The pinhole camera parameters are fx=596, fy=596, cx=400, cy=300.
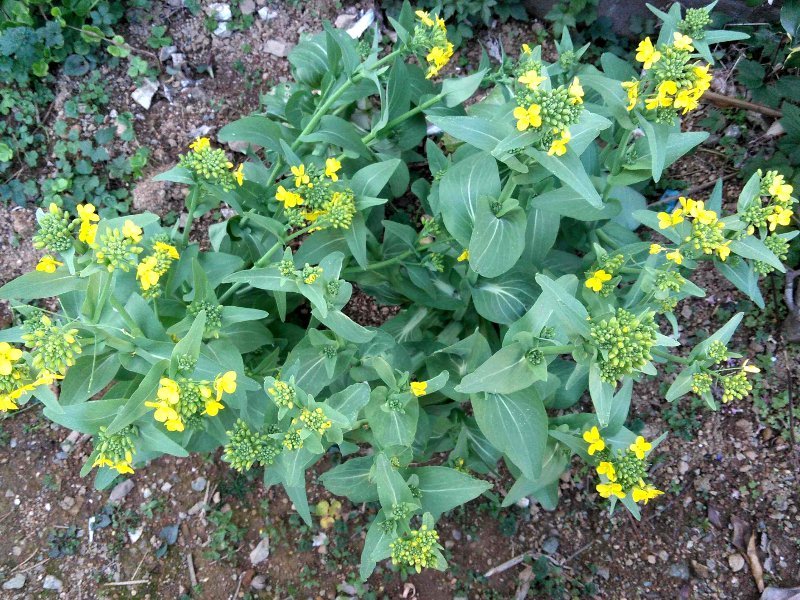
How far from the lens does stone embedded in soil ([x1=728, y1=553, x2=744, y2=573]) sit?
4.53m

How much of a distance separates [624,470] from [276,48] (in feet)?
14.9

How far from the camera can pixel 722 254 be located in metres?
2.98

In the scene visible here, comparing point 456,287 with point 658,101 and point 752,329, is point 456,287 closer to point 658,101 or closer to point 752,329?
point 658,101

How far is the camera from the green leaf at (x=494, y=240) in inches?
124

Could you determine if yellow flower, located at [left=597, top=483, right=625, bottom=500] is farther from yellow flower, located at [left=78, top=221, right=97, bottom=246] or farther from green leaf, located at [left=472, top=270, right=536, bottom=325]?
yellow flower, located at [left=78, top=221, right=97, bottom=246]

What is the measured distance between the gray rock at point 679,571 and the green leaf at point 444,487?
227cm

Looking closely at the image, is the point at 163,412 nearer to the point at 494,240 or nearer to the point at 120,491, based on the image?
the point at 494,240

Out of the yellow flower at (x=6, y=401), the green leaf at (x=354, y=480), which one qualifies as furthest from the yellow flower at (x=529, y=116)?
the yellow flower at (x=6, y=401)

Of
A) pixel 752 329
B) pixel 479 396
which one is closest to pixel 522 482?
pixel 479 396

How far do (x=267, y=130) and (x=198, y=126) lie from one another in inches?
74.9

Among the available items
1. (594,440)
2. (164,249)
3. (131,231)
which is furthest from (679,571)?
(131,231)

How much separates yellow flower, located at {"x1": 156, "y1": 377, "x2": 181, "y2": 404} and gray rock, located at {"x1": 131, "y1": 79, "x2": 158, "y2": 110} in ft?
12.0

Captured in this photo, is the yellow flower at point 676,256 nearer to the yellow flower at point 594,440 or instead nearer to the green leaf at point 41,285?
the yellow flower at point 594,440

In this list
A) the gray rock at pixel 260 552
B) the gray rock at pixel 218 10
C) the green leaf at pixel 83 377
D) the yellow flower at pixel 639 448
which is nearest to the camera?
the green leaf at pixel 83 377
